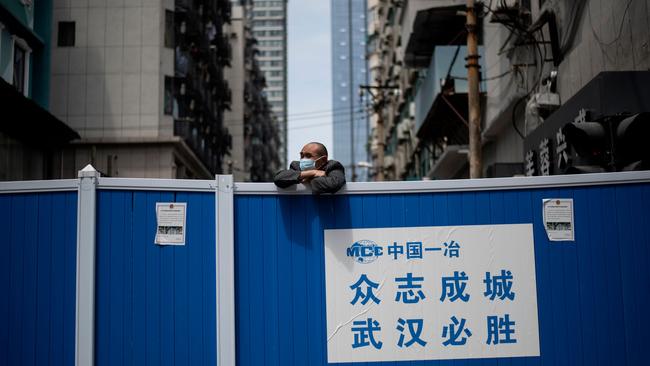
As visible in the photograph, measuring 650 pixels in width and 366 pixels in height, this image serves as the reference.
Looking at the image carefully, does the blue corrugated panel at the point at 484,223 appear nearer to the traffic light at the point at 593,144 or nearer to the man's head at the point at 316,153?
the man's head at the point at 316,153

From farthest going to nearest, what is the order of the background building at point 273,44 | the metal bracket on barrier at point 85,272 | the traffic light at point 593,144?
the background building at point 273,44 → the traffic light at point 593,144 → the metal bracket on barrier at point 85,272

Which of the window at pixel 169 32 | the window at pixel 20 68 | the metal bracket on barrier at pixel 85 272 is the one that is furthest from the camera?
the window at pixel 169 32

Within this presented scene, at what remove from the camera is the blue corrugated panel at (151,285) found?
632cm

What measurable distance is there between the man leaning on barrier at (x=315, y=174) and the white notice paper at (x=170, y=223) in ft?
2.67

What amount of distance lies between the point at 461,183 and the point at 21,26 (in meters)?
19.1

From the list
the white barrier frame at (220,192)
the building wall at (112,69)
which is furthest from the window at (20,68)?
the white barrier frame at (220,192)

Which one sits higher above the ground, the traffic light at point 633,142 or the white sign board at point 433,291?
the traffic light at point 633,142

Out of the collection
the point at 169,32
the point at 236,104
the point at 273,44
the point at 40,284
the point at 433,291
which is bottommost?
the point at 433,291

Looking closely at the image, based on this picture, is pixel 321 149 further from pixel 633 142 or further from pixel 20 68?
pixel 20 68

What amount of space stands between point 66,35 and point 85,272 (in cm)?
2996

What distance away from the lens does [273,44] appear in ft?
617

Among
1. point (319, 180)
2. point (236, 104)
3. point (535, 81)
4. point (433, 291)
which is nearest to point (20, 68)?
point (535, 81)

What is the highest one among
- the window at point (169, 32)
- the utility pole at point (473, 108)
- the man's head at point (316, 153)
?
the window at point (169, 32)

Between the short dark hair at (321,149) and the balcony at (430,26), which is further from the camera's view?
the balcony at (430,26)
